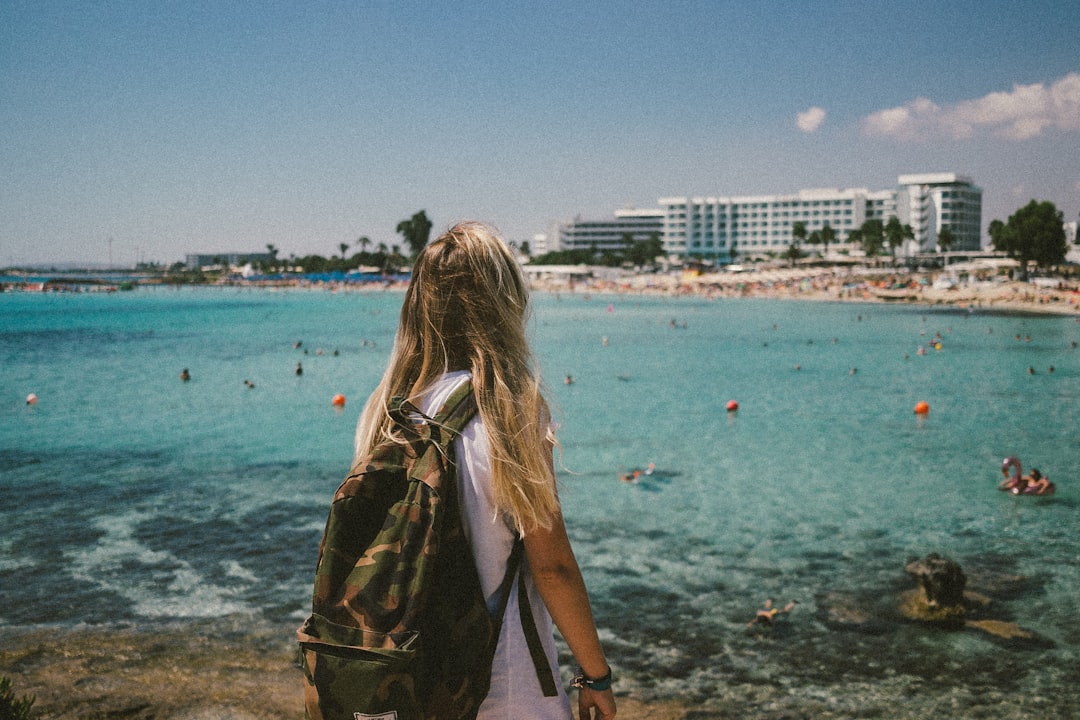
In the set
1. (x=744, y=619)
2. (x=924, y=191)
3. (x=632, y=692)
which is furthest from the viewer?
(x=924, y=191)

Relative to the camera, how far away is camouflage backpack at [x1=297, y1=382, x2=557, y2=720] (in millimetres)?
1929

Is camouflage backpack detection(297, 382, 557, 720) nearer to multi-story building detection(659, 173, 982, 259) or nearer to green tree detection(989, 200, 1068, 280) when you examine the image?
green tree detection(989, 200, 1068, 280)

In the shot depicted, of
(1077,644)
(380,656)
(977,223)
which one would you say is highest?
(977,223)

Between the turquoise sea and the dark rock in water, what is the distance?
14.5 inches

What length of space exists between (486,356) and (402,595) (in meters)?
0.65

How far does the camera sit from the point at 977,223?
184000 millimetres

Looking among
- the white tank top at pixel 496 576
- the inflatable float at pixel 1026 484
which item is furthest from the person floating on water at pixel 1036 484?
the white tank top at pixel 496 576

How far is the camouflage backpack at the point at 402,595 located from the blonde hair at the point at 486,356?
0.10 metres

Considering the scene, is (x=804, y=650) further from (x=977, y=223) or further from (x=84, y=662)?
(x=977, y=223)

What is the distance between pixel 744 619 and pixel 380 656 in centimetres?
774

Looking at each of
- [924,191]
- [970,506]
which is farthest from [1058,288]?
[924,191]

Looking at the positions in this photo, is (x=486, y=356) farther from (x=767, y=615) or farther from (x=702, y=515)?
(x=702, y=515)

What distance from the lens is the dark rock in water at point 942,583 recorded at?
345 inches

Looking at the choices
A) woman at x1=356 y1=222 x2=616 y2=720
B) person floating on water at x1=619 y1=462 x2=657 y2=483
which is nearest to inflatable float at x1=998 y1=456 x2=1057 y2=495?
person floating on water at x1=619 y1=462 x2=657 y2=483
